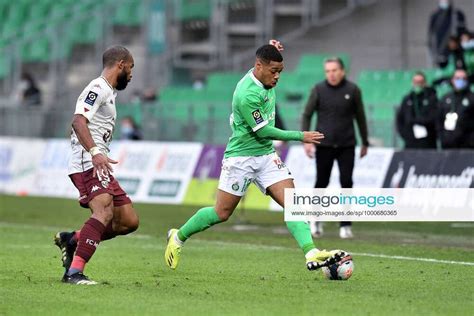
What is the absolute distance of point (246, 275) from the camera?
12.3 m

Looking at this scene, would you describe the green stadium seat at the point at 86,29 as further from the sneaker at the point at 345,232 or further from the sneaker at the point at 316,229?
the sneaker at the point at 345,232

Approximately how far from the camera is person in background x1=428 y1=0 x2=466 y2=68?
84.7 feet

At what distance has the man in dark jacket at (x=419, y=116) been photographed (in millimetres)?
21531

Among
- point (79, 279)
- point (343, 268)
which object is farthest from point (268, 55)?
point (79, 279)

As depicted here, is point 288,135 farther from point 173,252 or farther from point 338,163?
point 338,163

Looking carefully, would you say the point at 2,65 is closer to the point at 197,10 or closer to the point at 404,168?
the point at 197,10

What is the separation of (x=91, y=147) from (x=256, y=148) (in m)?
1.82

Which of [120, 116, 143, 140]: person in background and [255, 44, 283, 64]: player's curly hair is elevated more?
[255, 44, 283, 64]: player's curly hair

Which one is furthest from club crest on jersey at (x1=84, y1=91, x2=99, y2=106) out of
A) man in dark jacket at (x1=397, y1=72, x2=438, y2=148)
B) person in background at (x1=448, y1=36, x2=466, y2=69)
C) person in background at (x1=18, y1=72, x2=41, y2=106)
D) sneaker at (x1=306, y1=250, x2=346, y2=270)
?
person in background at (x1=18, y1=72, x2=41, y2=106)

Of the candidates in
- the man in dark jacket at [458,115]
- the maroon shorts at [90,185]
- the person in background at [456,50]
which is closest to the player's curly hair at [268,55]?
the maroon shorts at [90,185]

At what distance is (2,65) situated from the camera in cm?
3469

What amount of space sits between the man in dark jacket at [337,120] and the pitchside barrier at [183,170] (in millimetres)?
2997

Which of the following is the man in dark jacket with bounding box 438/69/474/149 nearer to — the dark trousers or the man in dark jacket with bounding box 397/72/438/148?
the man in dark jacket with bounding box 397/72/438/148

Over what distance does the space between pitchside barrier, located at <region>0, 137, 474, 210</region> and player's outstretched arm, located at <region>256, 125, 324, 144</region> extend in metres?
7.95
